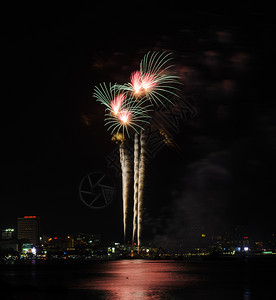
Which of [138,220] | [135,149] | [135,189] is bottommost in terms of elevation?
[138,220]

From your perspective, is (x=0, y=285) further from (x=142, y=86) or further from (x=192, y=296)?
(x=142, y=86)

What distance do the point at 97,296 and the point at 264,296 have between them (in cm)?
1632

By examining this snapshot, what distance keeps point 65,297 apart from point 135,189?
50.6 meters

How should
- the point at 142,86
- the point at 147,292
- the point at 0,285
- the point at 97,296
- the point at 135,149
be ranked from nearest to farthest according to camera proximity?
the point at 0,285
the point at 97,296
the point at 147,292
the point at 142,86
the point at 135,149

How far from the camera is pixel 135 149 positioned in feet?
285

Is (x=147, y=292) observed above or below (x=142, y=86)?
below

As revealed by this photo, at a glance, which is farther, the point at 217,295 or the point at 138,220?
the point at 138,220

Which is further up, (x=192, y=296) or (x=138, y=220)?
(x=138, y=220)

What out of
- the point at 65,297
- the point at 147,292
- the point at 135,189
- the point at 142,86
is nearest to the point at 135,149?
the point at 135,189

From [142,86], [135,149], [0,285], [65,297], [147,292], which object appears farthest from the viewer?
[135,149]

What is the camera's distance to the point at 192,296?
46.0 metres

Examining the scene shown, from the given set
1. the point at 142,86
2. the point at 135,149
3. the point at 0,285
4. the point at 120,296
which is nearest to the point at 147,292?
the point at 120,296

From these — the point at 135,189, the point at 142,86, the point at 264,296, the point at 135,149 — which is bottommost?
the point at 264,296

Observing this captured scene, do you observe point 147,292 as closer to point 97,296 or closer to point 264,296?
point 97,296
